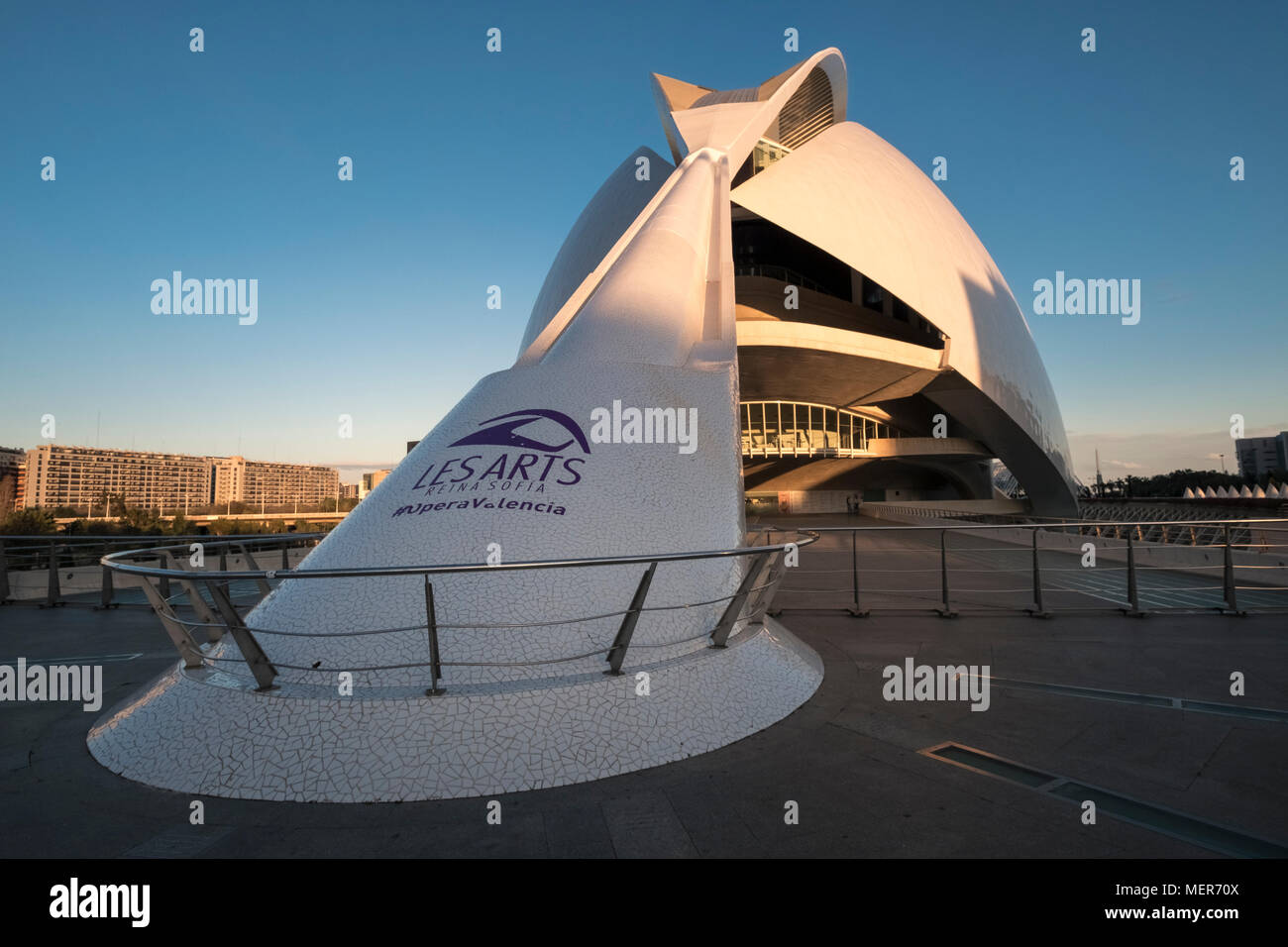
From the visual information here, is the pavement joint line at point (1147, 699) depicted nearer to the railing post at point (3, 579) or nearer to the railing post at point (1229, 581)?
the railing post at point (1229, 581)

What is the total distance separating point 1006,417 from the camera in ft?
76.1

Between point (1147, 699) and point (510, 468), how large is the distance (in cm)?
370

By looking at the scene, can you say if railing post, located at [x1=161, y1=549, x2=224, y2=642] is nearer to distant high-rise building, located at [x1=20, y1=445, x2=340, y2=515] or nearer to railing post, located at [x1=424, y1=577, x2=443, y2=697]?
railing post, located at [x1=424, y1=577, x2=443, y2=697]

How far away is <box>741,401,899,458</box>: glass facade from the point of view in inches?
1036

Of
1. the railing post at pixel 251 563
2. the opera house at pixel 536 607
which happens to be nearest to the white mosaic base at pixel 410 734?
the opera house at pixel 536 607

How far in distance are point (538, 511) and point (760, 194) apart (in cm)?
1962

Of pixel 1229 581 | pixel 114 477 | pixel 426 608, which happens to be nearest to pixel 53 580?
pixel 426 608

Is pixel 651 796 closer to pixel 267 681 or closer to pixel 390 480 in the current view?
pixel 267 681

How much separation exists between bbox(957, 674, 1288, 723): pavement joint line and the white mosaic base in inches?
64.9

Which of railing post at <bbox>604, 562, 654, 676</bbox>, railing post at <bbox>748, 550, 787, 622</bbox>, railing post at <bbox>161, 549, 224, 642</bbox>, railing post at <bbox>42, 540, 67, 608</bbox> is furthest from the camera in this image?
railing post at <bbox>42, 540, 67, 608</bbox>

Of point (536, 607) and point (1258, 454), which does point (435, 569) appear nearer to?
point (536, 607)

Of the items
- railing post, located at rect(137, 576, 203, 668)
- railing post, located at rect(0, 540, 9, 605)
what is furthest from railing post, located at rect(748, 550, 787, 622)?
railing post, located at rect(0, 540, 9, 605)

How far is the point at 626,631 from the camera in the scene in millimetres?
2902

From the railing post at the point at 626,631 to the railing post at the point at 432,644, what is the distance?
748 millimetres
